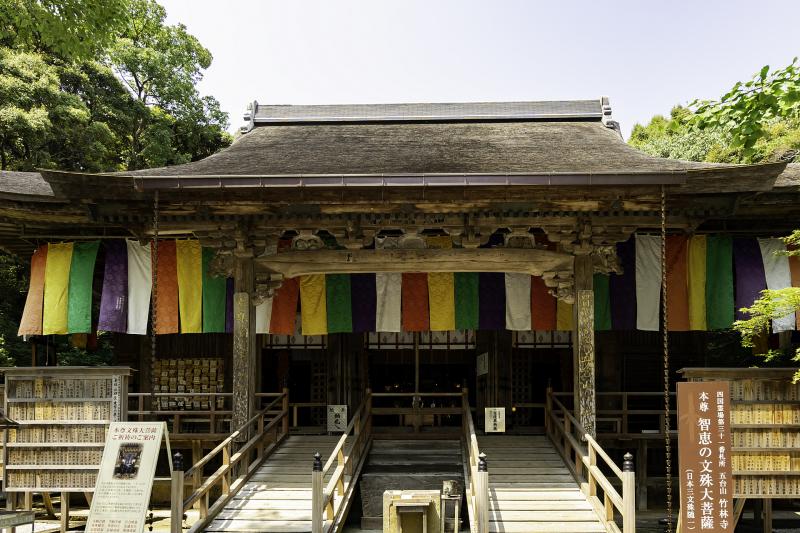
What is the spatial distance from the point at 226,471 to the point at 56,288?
6.06m

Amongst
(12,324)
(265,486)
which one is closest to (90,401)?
(265,486)

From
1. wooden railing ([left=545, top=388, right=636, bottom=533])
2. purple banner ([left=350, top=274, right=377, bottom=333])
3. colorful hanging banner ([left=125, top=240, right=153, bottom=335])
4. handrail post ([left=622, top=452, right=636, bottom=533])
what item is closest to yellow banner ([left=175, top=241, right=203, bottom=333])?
colorful hanging banner ([left=125, top=240, right=153, bottom=335])

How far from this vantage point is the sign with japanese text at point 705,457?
29.2 feet

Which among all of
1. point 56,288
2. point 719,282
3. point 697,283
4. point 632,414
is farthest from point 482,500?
point 56,288

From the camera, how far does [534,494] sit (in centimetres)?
1086

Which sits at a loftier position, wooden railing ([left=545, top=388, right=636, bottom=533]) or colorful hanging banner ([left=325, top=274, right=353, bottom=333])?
colorful hanging banner ([left=325, top=274, right=353, bottom=333])

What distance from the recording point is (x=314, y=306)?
14.2 meters

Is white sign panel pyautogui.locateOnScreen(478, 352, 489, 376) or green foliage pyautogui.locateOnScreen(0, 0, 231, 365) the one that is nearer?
white sign panel pyautogui.locateOnScreen(478, 352, 489, 376)

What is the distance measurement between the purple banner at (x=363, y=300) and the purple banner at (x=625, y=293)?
4429 millimetres

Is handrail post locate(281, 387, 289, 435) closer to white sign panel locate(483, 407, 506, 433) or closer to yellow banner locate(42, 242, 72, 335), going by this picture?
white sign panel locate(483, 407, 506, 433)

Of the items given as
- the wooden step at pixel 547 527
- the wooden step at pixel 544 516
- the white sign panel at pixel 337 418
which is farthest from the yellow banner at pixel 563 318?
the white sign panel at pixel 337 418

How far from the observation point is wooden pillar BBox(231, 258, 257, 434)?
12.0 meters

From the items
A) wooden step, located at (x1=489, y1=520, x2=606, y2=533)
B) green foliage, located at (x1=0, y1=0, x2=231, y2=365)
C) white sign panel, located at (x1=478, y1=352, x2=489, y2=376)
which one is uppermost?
green foliage, located at (x1=0, y1=0, x2=231, y2=365)

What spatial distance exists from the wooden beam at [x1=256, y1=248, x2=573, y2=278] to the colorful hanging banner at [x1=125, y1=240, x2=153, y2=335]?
299 cm
